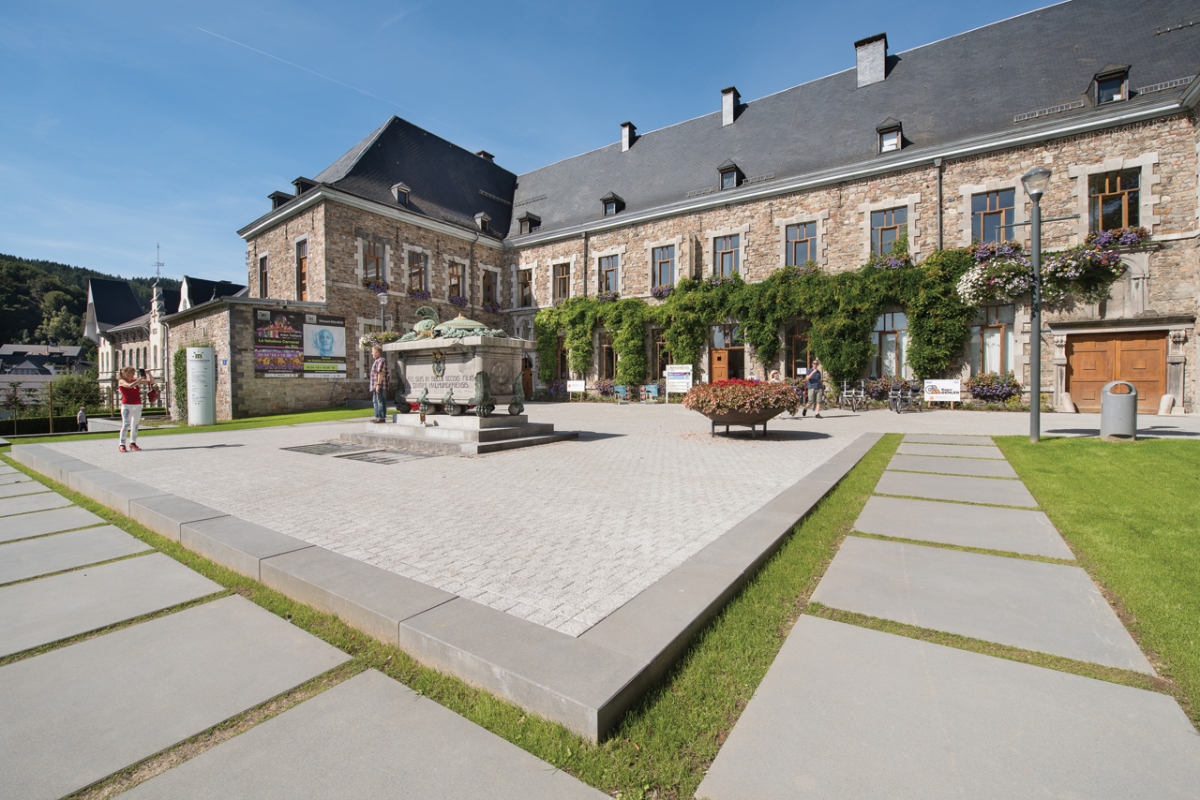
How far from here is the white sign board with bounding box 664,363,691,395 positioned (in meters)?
21.5

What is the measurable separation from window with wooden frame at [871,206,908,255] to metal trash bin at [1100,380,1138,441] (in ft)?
37.7

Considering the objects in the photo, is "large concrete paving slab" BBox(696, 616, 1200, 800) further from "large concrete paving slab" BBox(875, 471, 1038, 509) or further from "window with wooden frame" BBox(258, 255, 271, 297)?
"window with wooden frame" BBox(258, 255, 271, 297)

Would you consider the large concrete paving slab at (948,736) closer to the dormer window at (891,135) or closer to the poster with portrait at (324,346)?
the dormer window at (891,135)

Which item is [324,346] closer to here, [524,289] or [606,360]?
[524,289]

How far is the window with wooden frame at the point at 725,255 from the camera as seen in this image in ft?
71.5

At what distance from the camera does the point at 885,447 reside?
326 inches

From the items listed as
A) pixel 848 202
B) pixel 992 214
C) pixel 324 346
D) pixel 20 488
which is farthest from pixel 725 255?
pixel 20 488

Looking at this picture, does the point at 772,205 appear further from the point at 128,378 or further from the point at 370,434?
the point at 128,378

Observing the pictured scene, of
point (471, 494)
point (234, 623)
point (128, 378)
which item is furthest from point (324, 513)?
point (128, 378)

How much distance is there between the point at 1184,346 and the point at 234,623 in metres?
21.8

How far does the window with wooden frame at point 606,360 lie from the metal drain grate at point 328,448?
16.2 metres

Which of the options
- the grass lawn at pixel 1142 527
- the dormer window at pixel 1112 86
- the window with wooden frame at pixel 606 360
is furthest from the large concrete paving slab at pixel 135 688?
the dormer window at pixel 1112 86

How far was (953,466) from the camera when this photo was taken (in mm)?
6488

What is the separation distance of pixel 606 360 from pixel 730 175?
981 cm
